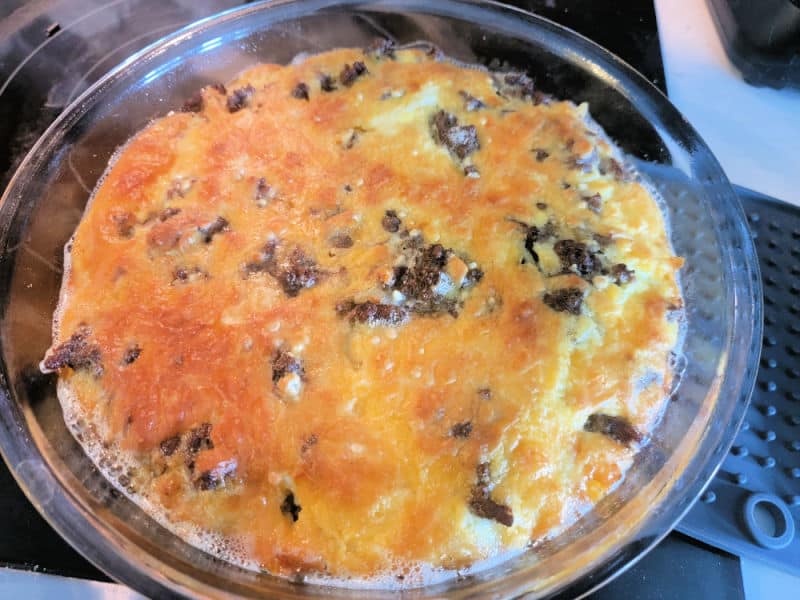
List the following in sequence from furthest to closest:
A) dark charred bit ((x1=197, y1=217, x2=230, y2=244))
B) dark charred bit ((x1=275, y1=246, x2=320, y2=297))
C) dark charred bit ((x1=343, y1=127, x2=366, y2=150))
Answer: dark charred bit ((x1=343, y1=127, x2=366, y2=150))
dark charred bit ((x1=197, y1=217, x2=230, y2=244))
dark charred bit ((x1=275, y1=246, x2=320, y2=297))

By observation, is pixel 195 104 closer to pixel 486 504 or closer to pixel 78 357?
pixel 78 357

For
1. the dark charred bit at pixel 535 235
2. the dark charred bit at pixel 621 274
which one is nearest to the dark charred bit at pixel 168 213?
the dark charred bit at pixel 535 235

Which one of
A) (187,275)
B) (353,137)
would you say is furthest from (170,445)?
(353,137)

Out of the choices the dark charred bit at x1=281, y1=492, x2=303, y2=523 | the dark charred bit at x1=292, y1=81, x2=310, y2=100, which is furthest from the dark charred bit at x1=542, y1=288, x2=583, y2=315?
the dark charred bit at x1=292, y1=81, x2=310, y2=100

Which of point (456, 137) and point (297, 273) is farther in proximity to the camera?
point (456, 137)

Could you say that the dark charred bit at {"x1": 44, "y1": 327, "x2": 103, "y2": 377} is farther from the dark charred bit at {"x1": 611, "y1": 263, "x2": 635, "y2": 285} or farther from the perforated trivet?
the perforated trivet

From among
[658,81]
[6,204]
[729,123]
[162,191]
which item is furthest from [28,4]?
[729,123]

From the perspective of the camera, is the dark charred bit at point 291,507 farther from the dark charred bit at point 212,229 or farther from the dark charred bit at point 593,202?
the dark charred bit at point 593,202
